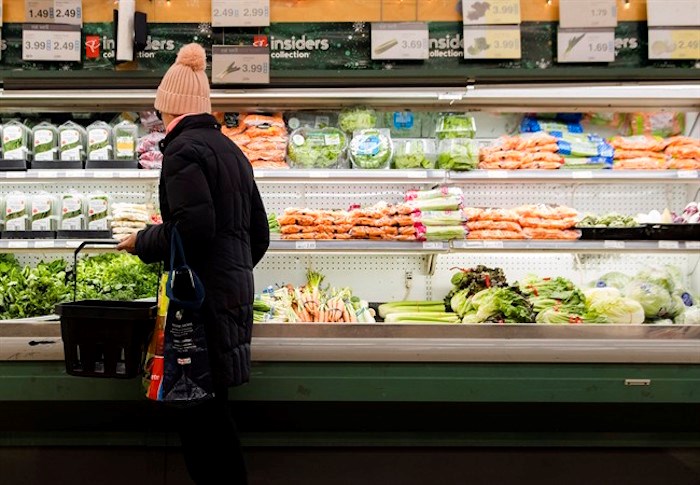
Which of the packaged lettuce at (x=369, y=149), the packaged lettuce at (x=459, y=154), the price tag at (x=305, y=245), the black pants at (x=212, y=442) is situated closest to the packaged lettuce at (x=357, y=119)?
the packaged lettuce at (x=369, y=149)

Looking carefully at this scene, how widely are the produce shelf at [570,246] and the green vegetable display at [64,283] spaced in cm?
187

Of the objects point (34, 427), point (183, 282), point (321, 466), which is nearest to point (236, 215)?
point (183, 282)

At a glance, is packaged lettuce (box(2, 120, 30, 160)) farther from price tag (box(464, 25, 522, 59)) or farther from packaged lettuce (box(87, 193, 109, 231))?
price tag (box(464, 25, 522, 59))

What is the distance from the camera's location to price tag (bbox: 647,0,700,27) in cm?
307

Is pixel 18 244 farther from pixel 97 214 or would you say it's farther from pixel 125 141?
pixel 125 141

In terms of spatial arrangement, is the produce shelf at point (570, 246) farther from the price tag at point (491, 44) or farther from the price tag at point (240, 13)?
the price tag at point (240, 13)

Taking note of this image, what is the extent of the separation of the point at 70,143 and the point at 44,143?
6.2 inches

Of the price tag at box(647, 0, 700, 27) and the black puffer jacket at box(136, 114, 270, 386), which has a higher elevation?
the price tag at box(647, 0, 700, 27)

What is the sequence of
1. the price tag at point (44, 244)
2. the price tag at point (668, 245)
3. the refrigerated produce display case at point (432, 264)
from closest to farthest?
the refrigerated produce display case at point (432, 264)
the price tag at point (668, 245)
the price tag at point (44, 244)

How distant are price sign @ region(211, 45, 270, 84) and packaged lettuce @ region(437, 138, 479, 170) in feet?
3.86

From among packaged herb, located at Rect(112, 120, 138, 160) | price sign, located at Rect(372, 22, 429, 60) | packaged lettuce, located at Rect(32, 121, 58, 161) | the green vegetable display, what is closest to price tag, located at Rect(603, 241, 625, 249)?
price sign, located at Rect(372, 22, 429, 60)

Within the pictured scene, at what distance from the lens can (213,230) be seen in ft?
7.18

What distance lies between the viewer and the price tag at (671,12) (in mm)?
3072

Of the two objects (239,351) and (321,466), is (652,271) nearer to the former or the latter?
(321,466)
